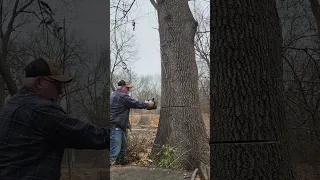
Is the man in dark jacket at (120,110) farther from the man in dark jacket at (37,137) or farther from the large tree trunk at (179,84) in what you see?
the man in dark jacket at (37,137)

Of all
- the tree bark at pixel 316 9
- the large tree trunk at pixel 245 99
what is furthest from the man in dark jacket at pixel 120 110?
the large tree trunk at pixel 245 99

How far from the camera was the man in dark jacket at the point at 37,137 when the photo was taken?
6.75 feet

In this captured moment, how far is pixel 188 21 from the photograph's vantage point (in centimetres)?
853

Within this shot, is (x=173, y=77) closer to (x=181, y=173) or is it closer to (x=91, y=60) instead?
(x=181, y=173)

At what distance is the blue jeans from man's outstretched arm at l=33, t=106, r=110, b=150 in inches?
193

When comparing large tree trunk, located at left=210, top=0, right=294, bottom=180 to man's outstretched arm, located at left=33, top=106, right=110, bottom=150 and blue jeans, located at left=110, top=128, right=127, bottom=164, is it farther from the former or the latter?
blue jeans, located at left=110, top=128, right=127, bottom=164

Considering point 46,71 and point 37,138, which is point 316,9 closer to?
point 46,71

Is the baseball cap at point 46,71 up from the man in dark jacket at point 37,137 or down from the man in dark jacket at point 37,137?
up

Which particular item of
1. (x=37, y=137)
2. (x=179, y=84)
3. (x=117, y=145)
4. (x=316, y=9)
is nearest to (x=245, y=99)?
(x=37, y=137)

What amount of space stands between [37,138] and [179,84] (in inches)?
249

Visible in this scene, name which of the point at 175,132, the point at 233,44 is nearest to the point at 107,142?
the point at 233,44

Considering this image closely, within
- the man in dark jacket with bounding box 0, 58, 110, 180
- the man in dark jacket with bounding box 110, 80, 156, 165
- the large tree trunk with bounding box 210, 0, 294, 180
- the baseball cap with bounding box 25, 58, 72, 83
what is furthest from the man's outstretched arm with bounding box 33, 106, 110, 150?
the man in dark jacket with bounding box 110, 80, 156, 165

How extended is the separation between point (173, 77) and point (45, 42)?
17.7 ft

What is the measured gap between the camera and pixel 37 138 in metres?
2.07
